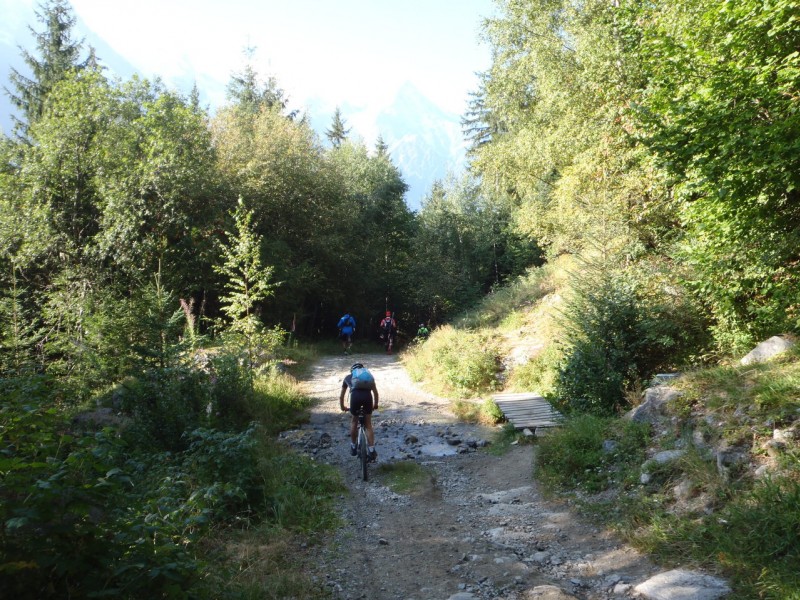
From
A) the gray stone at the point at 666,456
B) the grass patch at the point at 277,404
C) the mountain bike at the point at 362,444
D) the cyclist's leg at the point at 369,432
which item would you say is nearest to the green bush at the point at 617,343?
the gray stone at the point at 666,456

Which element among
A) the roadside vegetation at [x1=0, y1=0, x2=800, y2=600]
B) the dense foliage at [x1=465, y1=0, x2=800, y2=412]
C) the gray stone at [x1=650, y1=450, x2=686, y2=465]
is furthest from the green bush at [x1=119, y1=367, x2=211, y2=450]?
the dense foliage at [x1=465, y1=0, x2=800, y2=412]

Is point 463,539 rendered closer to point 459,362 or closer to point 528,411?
point 528,411

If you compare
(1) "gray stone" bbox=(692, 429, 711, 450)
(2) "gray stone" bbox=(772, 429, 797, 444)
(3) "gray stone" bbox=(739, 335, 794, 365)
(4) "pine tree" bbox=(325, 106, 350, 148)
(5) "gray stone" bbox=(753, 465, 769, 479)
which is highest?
(4) "pine tree" bbox=(325, 106, 350, 148)

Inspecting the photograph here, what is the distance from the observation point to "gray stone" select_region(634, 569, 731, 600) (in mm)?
3955

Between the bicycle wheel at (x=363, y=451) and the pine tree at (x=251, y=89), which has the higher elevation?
the pine tree at (x=251, y=89)

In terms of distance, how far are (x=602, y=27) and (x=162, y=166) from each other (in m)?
16.1

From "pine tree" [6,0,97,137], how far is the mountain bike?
90.9 ft

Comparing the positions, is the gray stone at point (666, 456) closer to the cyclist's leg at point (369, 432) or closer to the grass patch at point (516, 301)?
the cyclist's leg at point (369, 432)

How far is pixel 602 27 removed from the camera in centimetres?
1504

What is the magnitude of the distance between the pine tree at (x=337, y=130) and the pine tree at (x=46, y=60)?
24.8m

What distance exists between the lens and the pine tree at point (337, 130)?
50.2 metres

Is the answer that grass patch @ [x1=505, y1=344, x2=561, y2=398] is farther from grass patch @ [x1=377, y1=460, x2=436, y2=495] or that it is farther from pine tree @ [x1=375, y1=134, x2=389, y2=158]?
pine tree @ [x1=375, y1=134, x2=389, y2=158]

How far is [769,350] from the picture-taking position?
7301 millimetres

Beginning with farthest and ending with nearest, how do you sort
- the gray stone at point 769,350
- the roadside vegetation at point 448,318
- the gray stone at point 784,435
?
the gray stone at point 769,350 < the gray stone at point 784,435 < the roadside vegetation at point 448,318
